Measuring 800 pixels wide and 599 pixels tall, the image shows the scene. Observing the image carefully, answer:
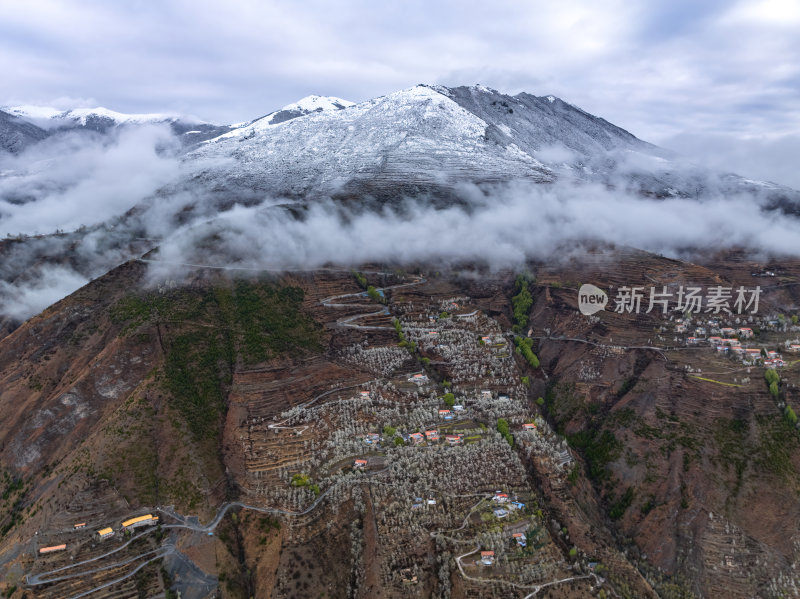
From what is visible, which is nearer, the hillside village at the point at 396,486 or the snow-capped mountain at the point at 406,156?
the hillside village at the point at 396,486

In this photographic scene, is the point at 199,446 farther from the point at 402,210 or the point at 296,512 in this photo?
the point at 402,210

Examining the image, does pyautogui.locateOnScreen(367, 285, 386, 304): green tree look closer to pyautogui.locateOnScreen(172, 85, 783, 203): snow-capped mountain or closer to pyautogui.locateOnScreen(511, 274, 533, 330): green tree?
pyautogui.locateOnScreen(511, 274, 533, 330): green tree

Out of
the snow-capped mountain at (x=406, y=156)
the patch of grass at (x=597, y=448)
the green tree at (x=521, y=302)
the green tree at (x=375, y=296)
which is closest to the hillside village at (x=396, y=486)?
the patch of grass at (x=597, y=448)

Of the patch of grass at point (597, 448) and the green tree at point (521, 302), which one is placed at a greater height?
the green tree at point (521, 302)

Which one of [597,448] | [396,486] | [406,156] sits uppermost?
[406,156]

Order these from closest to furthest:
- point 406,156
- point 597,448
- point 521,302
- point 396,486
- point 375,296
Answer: point 396,486
point 597,448
point 375,296
point 521,302
point 406,156

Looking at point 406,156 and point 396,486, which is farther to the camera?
point 406,156

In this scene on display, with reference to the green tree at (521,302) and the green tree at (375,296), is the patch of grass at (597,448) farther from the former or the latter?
the green tree at (375,296)

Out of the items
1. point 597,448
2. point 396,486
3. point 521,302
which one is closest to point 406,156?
point 521,302

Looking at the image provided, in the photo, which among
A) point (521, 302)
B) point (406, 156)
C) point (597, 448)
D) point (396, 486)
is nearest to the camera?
point (396, 486)

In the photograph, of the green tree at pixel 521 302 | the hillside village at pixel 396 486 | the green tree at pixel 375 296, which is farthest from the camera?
the green tree at pixel 521 302

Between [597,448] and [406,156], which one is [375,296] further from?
[406,156]

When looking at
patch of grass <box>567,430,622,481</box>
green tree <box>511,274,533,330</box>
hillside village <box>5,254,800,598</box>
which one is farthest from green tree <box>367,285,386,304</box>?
patch of grass <box>567,430,622,481</box>
